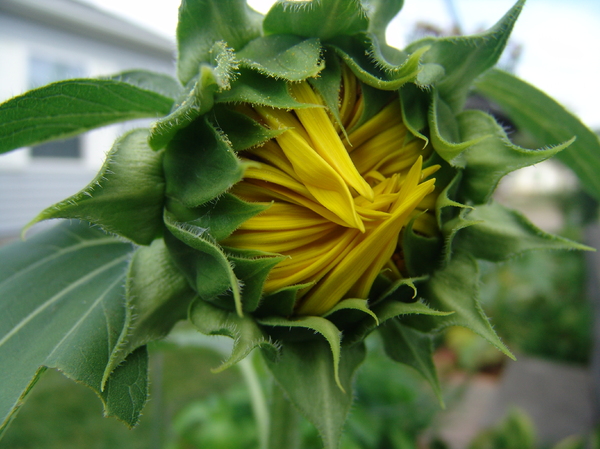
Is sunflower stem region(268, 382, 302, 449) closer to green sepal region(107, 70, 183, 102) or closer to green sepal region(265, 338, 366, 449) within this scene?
green sepal region(265, 338, 366, 449)

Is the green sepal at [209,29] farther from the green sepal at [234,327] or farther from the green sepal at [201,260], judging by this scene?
the green sepal at [234,327]

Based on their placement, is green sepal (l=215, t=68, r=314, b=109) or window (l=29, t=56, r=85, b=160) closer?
green sepal (l=215, t=68, r=314, b=109)

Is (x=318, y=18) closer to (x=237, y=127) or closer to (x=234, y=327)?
(x=237, y=127)

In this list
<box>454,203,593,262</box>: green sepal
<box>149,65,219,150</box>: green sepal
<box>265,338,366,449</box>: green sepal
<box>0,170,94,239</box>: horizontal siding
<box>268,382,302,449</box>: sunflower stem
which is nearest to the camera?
<box>149,65,219,150</box>: green sepal

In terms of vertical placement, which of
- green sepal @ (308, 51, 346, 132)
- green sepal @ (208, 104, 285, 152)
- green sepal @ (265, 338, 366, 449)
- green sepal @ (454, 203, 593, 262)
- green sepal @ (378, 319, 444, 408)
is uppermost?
green sepal @ (308, 51, 346, 132)

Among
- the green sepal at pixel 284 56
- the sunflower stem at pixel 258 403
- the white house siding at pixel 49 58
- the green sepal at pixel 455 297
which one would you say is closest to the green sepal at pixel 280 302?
the green sepal at pixel 455 297

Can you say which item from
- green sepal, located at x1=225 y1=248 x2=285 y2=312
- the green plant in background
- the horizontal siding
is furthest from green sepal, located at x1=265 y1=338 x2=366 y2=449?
the horizontal siding

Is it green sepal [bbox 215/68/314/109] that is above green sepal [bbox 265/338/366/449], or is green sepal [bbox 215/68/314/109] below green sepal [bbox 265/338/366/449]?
above
